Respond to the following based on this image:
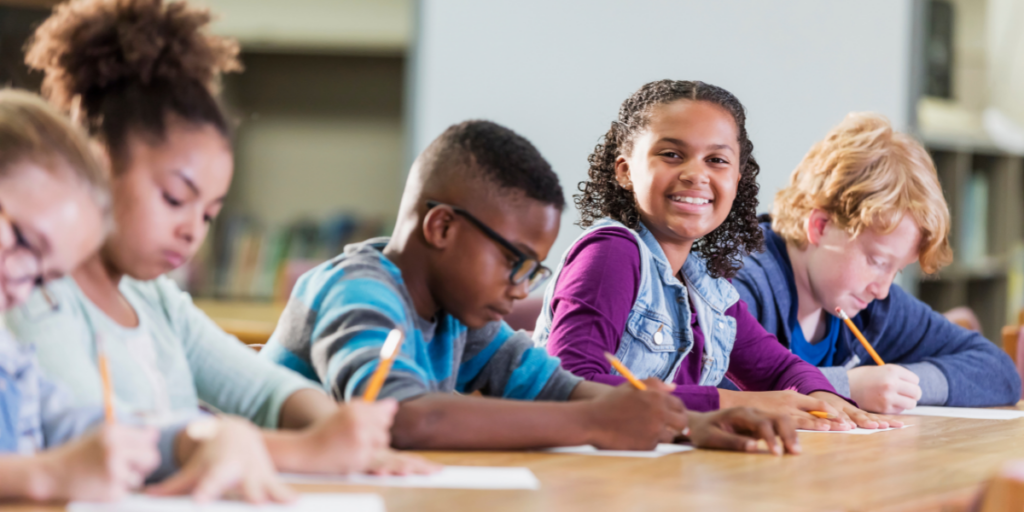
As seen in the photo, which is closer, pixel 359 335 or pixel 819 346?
pixel 359 335

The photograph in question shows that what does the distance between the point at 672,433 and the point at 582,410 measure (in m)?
0.12

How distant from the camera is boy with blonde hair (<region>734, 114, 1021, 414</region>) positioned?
5.96ft

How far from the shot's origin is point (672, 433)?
1.08 m

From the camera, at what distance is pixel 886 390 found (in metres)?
1.67

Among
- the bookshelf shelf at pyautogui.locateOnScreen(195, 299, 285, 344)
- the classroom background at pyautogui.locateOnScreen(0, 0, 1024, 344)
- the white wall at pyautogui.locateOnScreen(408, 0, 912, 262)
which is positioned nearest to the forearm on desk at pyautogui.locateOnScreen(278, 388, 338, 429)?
the classroom background at pyautogui.locateOnScreen(0, 0, 1024, 344)

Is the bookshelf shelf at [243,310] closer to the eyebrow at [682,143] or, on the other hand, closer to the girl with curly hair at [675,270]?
the girl with curly hair at [675,270]

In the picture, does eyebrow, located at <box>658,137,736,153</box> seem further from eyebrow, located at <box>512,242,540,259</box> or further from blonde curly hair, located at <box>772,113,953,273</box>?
eyebrow, located at <box>512,242,540,259</box>

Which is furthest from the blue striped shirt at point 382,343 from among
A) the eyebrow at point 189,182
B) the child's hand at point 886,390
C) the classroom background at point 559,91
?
the classroom background at point 559,91

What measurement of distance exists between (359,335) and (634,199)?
0.77 m

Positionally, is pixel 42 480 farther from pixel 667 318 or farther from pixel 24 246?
pixel 667 318

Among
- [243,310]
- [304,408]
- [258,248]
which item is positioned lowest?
[243,310]

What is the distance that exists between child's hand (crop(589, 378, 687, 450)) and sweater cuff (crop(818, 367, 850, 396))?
2.54ft

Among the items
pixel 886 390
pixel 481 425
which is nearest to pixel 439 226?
pixel 481 425

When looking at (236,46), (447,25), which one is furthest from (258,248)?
(236,46)
